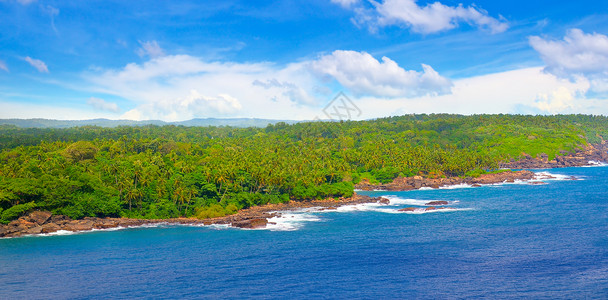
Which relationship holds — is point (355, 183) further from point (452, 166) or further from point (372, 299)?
Result: point (372, 299)

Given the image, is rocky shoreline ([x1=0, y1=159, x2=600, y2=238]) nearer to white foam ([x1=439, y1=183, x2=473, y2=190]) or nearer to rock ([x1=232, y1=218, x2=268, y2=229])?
rock ([x1=232, y1=218, x2=268, y2=229])

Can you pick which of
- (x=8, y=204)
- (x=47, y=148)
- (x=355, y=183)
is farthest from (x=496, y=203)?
(x=47, y=148)

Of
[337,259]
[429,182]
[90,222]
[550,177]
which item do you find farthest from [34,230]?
[550,177]

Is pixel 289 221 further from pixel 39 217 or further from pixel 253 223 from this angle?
pixel 39 217

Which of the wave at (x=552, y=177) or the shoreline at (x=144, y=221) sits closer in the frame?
the shoreline at (x=144, y=221)

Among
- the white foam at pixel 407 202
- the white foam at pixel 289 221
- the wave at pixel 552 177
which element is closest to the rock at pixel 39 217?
the white foam at pixel 289 221

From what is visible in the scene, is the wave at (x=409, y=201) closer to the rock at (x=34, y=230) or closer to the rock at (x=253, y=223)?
the rock at (x=253, y=223)
